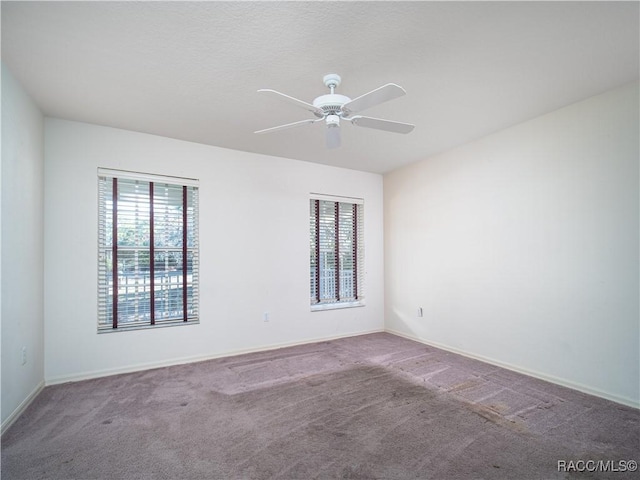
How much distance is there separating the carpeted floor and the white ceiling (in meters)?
2.59

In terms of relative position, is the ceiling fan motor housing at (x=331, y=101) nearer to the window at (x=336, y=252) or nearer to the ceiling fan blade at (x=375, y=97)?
the ceiling fan blade at (x=375, y=97)

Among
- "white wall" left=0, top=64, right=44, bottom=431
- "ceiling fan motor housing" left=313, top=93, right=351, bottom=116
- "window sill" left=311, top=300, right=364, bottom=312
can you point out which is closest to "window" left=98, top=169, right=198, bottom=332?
"white wall" left=0, top=64, right=44, bottom=431

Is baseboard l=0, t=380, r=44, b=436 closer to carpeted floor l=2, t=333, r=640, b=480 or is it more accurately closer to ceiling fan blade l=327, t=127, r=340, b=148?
carpeted floor l=2, t=333, r=640, b=480

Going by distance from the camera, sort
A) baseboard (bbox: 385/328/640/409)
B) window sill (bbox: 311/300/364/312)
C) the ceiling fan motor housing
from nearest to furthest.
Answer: the ceiling fan motor housing → baseboard (bbox: 385/328/640/409) → window sill (bbox: 311/300/364/312)

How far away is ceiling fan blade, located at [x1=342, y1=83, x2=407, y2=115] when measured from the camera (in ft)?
6.51

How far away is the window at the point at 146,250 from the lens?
358 cm

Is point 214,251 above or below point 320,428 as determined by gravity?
above

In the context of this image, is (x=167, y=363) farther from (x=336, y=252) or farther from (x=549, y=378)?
(x=549, y=378)

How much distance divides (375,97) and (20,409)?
354cm

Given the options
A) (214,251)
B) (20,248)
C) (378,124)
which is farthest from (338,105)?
(20,248)

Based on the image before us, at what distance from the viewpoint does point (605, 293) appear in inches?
113

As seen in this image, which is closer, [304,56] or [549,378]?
[304,56]

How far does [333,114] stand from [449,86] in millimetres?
1065

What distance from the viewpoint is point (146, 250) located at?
3.78 meters
